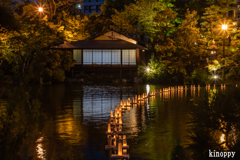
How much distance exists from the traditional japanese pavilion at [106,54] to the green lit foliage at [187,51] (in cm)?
541

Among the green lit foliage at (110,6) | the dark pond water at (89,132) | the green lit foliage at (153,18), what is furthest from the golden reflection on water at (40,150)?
the green lit foliage at (110,6)

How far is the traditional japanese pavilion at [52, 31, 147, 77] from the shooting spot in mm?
49469

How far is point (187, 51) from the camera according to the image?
44875mm

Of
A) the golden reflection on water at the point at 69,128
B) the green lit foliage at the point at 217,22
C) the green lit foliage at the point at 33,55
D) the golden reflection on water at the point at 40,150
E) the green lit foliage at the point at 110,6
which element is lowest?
the golden reflection on water at the point at 40,150

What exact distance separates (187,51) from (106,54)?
12292 mm

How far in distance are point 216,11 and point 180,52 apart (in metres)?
8.38

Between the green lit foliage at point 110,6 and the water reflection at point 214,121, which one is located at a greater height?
the green lit foliage at point 110,6

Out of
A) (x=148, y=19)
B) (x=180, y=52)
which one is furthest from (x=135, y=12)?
(x=180, y=52)

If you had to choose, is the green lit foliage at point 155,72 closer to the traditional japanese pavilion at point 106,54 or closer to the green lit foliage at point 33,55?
the traditional japanese pavilion at point 106,54

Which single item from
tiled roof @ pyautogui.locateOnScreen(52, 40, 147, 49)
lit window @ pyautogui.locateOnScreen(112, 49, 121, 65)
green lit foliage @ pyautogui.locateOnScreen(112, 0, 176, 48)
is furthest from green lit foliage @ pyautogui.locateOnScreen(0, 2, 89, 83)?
green lit foliage @ pyautogui.locateOnScreen(112, 0, 176, 48)

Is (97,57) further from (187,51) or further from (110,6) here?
(110,6)

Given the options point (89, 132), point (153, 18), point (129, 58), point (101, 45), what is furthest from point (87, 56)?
point (89, 132)

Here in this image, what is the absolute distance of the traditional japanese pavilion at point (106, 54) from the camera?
1948 inches

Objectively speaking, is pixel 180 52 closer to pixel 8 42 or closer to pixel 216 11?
pixel 216 11
